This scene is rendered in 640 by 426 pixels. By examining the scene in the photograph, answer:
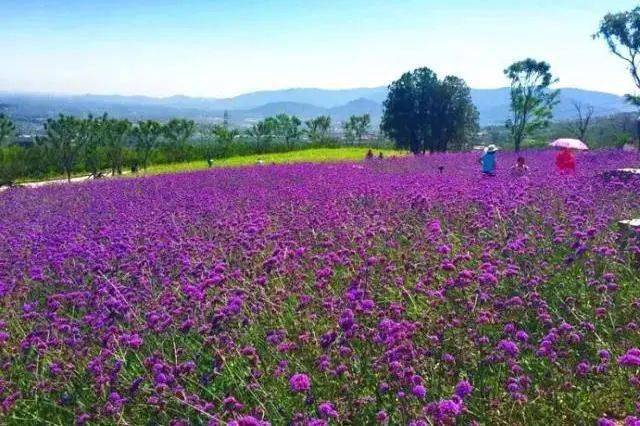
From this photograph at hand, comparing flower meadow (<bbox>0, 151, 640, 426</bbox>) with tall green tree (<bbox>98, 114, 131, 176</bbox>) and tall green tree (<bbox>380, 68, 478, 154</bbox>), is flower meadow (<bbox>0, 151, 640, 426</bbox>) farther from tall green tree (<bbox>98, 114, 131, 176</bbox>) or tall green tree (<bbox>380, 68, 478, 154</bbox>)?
tall green tree (<bbox>98, 114, 131, 176</bbox>)

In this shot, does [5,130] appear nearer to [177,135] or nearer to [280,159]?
[177,135]

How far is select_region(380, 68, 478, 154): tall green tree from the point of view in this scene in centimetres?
4288

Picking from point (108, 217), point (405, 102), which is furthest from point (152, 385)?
point (405, 102)

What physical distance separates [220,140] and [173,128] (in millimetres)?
5448

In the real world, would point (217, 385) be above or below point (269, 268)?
below

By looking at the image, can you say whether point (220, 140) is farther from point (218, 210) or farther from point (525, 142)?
point (218, 210)

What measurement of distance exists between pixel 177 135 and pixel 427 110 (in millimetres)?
29399

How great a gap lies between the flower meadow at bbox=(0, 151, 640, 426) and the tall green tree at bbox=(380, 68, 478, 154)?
36.1m

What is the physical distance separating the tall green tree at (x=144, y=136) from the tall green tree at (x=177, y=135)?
5.76 feet

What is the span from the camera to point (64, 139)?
46750 millimetres

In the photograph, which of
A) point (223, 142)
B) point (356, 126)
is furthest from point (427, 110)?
point (356, 126)

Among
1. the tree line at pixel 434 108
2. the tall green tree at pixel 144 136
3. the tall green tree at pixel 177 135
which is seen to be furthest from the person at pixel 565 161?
the tall green tree at pixel 144 136

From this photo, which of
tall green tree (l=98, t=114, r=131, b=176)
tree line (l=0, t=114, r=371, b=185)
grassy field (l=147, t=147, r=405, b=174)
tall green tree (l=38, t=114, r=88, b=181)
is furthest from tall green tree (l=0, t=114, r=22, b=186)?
grassy field (l=147, t=147, r=405, b=174)

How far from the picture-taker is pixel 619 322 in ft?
14.3
